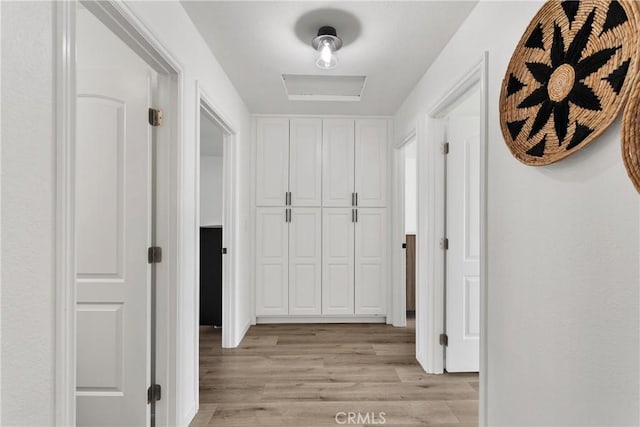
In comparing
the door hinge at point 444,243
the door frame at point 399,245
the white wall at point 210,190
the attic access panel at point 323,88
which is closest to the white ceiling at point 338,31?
the attic access panel at point 323,88

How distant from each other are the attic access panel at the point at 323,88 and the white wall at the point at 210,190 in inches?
122

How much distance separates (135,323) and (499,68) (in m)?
2.25

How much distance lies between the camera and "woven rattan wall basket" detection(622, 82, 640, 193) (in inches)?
33.5

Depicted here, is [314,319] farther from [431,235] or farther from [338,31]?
[338,31]

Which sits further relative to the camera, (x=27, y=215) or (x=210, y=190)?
(x=210, y=190)

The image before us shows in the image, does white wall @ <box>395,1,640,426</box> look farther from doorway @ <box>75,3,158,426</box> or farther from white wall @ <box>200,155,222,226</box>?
white wall @ <box>200,155,222,226</box>

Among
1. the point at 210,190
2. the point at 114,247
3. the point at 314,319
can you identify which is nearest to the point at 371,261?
the point at 314,319

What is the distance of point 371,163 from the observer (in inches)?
149

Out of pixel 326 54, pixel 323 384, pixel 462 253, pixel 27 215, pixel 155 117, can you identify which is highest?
pixel 326 54

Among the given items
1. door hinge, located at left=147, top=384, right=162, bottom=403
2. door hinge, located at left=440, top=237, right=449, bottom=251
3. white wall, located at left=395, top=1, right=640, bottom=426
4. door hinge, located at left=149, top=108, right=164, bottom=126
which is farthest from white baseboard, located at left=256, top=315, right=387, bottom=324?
door hinge, located at left=149, top=108, right=164, bottom=126

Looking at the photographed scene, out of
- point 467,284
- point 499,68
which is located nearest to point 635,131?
point 499,68

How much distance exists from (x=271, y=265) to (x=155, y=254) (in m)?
2.05

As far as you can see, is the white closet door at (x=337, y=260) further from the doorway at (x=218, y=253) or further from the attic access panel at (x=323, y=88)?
the attic access panel at (x=323, y=88)

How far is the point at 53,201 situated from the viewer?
0.96 meters
